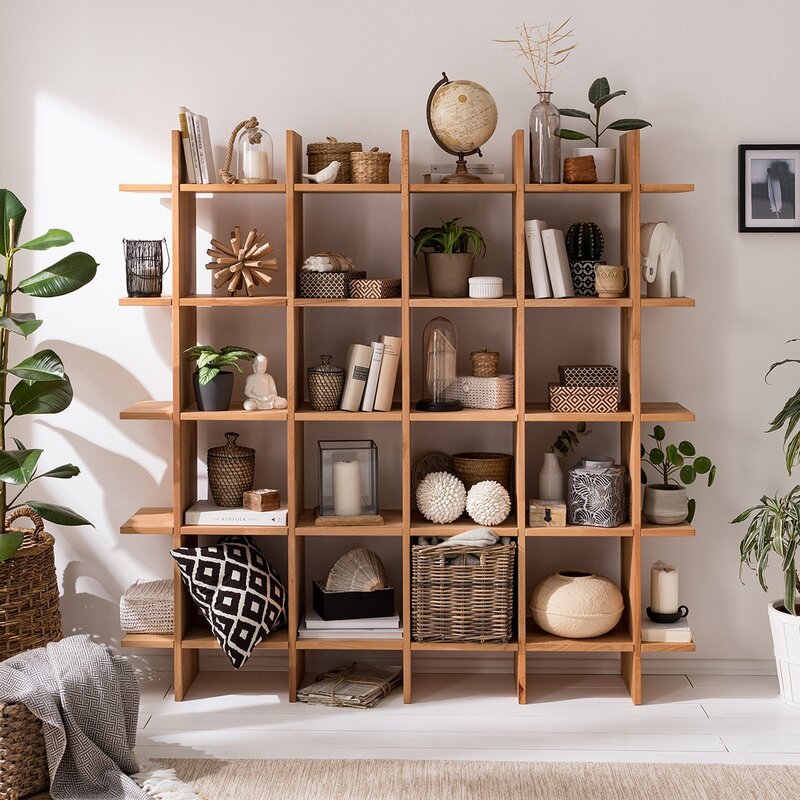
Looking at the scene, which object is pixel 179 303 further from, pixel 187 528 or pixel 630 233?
pixel 630 233

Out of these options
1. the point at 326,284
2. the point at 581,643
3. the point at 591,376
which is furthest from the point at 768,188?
the point at 581,643

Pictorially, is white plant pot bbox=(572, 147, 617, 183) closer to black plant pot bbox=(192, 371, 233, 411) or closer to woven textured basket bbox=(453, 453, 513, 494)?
woven textured basket bbox=(453, 453, 513, 494)

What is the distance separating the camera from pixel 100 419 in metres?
3.48

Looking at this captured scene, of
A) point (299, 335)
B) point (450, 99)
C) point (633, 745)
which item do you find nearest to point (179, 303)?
point (299, 335)

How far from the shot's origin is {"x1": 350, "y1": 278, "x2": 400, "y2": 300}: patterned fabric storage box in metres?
3.15

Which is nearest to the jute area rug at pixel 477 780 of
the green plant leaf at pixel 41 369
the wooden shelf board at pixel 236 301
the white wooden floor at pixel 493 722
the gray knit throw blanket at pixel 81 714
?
the white wooden floor at pixel 493 722

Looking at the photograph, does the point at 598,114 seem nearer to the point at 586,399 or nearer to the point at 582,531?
the point at 586,399

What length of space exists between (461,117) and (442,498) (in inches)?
47.4

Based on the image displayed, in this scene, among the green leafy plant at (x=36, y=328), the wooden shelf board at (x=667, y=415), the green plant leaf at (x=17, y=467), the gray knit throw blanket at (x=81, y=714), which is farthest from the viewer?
the wooden shelf board at (x=667, y=415)

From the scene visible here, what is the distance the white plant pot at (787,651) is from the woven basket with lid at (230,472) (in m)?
1.78

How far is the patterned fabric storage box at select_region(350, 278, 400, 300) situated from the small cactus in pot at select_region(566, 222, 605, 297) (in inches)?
22.7

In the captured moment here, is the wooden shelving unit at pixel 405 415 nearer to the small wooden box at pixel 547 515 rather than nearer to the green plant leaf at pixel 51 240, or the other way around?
the small wooden box at pixel 547 515

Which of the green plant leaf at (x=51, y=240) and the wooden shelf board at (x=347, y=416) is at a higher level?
the green plant leaf at (x=51, y=240)

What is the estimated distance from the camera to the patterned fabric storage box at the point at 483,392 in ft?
10.5
